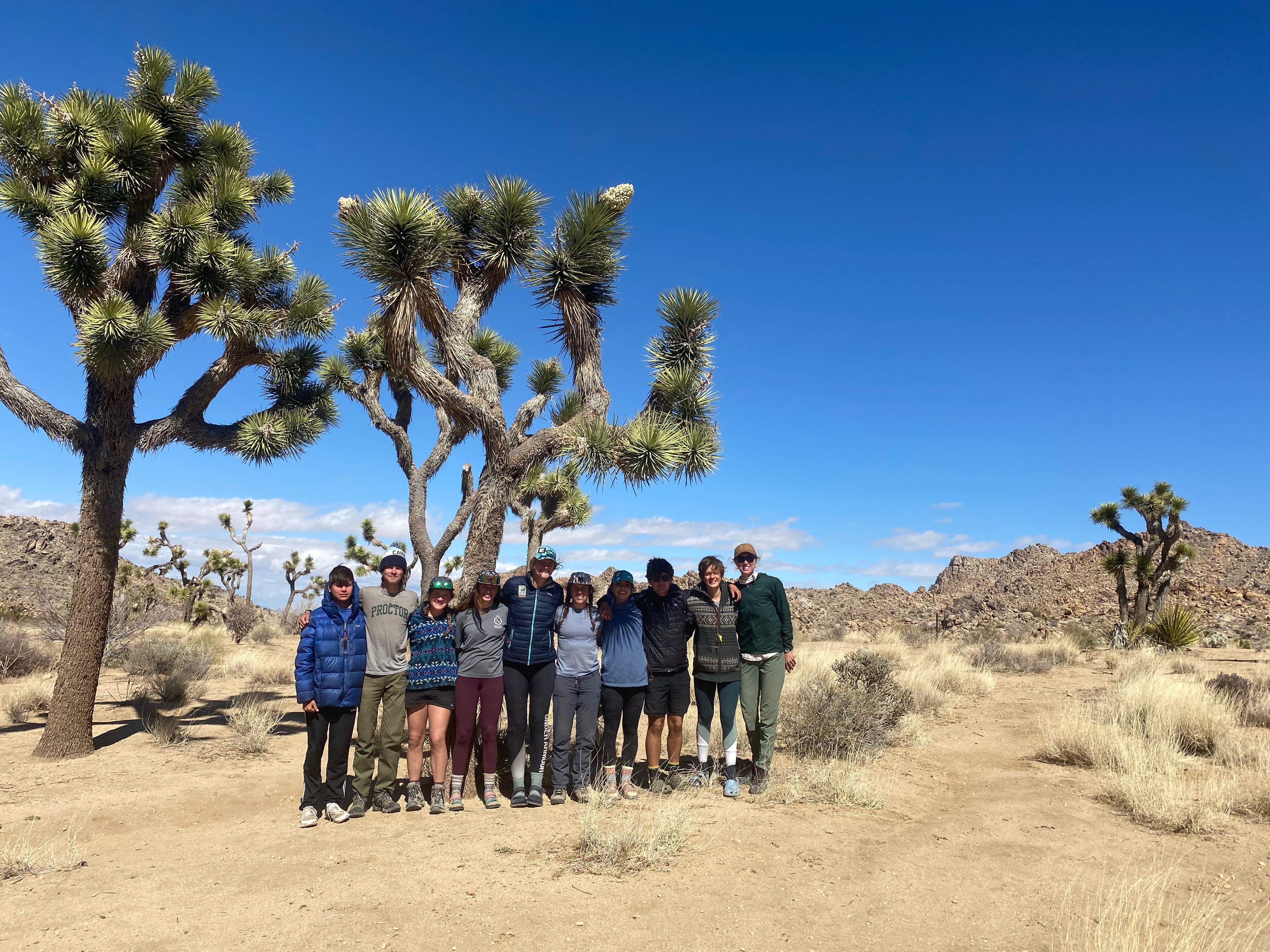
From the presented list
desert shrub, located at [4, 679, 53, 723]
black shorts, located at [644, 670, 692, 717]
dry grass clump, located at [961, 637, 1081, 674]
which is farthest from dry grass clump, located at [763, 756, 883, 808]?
desert shrub, located at [4, 679, 53, 723]

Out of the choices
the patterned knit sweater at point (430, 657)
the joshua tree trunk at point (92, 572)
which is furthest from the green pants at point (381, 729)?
the joshua tree trunk at point (92, 572)

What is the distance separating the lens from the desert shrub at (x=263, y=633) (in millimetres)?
24797

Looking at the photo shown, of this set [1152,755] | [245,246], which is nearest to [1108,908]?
[1152,755]

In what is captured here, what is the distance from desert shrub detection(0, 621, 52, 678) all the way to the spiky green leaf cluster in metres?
7.67

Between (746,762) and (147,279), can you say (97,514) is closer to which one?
(147,279)

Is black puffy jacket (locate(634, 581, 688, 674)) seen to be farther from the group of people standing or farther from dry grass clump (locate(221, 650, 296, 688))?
dry grass clump (locate(221, 650, 296, 688))

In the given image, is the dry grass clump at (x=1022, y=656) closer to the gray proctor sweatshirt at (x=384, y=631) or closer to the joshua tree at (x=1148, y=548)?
the joshua tree at (x=1148, y=548)

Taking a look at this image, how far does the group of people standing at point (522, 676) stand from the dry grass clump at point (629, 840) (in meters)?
0.60

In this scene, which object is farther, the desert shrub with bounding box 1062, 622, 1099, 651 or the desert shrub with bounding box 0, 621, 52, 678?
the desert shrub with bounding box 1062, 622, 1099, 651

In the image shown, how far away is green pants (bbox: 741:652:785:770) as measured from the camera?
22.5ft

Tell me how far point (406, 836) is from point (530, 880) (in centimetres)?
138

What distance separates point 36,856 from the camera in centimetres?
522

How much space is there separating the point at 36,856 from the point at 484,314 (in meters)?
6.28

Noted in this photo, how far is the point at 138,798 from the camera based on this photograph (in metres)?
7.28
